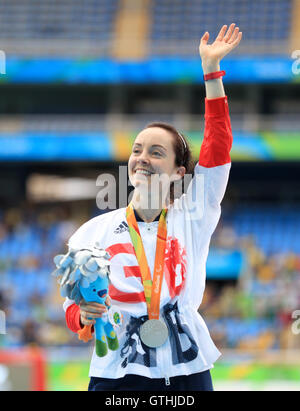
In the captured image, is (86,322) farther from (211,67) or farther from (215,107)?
(211,67)

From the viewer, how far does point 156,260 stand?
2773 mm

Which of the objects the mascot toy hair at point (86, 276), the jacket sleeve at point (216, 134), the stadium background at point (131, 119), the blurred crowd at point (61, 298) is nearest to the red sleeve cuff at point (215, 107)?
the jacket sleeve at point (216, 134)

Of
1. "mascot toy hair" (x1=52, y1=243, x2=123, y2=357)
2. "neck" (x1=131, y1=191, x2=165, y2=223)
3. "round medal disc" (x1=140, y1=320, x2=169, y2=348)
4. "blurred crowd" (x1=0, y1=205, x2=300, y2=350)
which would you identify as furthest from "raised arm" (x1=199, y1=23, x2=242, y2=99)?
"blurred crowd" (x1=0, y1=205, x2=300, y2=350)

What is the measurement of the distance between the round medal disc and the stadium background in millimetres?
10212

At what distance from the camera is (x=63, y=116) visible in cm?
1764

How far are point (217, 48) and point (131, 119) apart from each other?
14.9m

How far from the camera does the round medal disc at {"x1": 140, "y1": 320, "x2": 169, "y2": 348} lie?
2.65 m

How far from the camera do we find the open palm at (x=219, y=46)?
280 cm

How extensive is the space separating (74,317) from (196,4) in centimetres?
1681

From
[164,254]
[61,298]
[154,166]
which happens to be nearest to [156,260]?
[164,254]

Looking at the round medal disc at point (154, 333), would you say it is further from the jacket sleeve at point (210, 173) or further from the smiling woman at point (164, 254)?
the jacket sleeve at point (210, 173)

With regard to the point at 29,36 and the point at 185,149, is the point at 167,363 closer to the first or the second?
the point at 185,149

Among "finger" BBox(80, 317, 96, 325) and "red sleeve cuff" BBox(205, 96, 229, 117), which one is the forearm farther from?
"finger" BBox(80, 317, 96, 325)

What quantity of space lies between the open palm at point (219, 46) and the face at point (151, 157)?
12.9 inches
